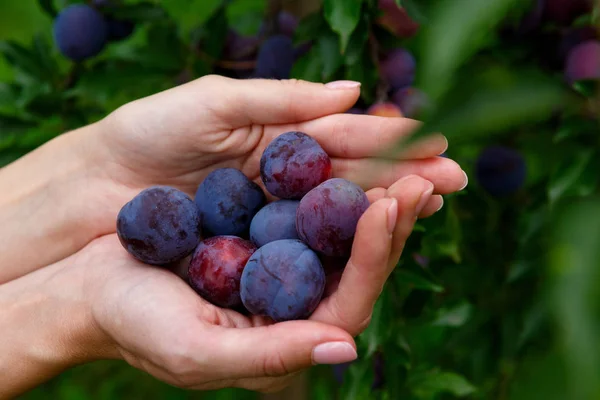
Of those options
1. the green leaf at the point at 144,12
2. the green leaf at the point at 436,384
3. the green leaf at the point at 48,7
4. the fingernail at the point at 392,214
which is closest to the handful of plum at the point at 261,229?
the fingernail at the point at 392,214

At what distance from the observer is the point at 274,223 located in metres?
0.92

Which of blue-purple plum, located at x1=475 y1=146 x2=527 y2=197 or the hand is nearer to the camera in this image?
the hand

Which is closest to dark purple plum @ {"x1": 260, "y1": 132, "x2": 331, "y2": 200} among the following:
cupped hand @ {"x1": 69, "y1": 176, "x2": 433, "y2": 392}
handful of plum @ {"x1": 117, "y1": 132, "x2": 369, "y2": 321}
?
handful of plum @ {"x1": 117, "y1": 132, "x2": 369, "y2": 321}

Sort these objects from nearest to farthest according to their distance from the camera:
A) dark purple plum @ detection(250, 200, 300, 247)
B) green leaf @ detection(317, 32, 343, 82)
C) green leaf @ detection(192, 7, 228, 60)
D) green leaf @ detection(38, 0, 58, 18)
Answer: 1. dark purple plum @ detection(250, 200, 300, 247)
2. green leaf @ detection(317, 32, 343, 82)
3. green leaf @ detection(192, 7, 228, 60)
4. green leaf @ detection(38, 0, 58, 18)

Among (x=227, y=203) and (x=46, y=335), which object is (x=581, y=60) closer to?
(x=227, y=203)

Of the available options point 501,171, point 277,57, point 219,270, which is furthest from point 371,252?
point 501,171

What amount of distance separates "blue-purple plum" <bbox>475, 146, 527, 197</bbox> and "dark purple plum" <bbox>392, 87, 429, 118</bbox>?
1.08 feet

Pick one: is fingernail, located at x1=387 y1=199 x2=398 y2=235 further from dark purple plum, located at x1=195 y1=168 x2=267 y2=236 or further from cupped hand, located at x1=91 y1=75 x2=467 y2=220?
dark purple plum, located at x1=195 y1=168 x2=267 y2=236

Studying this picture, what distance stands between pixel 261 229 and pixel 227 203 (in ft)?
0.27

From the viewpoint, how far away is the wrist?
0.97m

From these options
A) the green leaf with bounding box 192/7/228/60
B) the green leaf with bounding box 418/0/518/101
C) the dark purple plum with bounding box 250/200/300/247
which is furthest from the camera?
the green leaf with bounding box 192/7/228/60

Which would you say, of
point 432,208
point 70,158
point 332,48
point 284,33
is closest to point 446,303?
point 432,208

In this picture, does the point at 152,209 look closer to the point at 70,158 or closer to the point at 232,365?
the point at 232,365

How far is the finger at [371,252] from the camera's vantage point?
706mm
